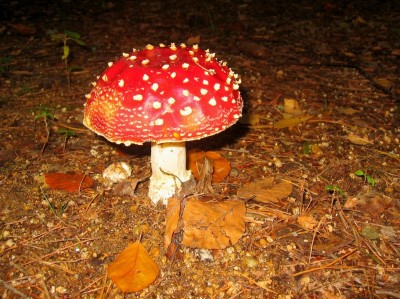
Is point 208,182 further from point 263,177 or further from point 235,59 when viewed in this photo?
point 235,59

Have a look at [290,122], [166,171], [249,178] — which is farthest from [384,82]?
[166,171]

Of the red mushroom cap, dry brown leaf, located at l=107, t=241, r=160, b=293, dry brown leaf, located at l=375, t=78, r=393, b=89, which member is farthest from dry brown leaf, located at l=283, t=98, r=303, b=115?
dry brown leaf, located at l=107, t=241, r=160, b=293

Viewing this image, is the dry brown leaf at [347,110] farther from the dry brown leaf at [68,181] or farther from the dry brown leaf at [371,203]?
the dry brown leaf at [68,181]

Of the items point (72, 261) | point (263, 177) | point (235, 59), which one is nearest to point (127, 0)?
point (235, 59)

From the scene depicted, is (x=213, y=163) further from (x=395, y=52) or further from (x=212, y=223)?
(x=395, y=52)

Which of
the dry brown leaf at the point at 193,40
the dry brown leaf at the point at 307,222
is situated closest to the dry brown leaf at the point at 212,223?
the dry brown leaf at the point at 307,222
